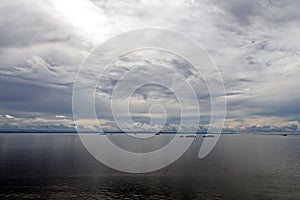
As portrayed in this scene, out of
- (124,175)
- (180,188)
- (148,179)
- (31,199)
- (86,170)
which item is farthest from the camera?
(86,170)

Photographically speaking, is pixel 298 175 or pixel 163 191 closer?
pixel 163 191

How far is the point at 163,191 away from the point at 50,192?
39.8m

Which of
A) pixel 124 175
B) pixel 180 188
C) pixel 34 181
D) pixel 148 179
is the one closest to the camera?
pixel 180 188

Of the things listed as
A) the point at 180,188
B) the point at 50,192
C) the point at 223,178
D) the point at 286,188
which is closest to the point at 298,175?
the point at 286,188

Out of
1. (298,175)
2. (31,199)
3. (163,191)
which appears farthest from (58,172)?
(298,175)

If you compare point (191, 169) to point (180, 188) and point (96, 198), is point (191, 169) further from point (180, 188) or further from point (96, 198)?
point (96, 198)

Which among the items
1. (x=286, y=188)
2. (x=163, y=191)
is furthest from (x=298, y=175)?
(x=163, y=191)

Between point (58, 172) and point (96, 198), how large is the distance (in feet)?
160

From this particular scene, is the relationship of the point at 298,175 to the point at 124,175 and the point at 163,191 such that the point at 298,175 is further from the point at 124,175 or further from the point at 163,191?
the point at 124,175

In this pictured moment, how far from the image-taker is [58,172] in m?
123

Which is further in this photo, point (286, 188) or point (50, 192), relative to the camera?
point (286, 188)

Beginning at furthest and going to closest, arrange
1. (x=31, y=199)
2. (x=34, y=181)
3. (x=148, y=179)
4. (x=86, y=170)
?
(x=86, y=170) → (x=148, y=179) → (x=34, y=181) → (x=31, y=199)

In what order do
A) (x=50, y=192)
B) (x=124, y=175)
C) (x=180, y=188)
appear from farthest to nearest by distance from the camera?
(x=124, y=175), (x=180, y=188), (x=50, y=192)

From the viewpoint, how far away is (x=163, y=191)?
9144 cm
